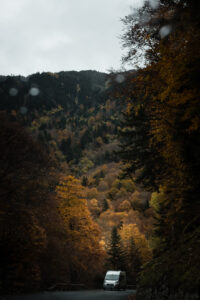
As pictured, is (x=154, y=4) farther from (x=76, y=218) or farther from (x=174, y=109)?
(x=76, y=218)

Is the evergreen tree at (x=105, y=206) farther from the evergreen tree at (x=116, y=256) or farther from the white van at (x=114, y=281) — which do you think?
the white van at (x=114, y=281)

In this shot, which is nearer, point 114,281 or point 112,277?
point 114,281

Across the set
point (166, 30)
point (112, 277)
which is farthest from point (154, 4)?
point (112, 277)

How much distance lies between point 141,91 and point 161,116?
66.8 inches

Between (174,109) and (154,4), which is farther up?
(154,4)

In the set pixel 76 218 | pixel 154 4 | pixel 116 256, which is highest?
pixel 154 4

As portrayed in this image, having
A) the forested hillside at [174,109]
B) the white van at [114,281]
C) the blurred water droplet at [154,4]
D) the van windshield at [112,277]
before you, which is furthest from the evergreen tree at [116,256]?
the blurred water droplet at [154,4]

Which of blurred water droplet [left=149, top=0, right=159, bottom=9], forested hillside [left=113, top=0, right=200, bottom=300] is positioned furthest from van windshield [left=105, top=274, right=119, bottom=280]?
blurred water droplet [left=149, top=0, right=159, bottom=9]

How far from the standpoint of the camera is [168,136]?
477 inches

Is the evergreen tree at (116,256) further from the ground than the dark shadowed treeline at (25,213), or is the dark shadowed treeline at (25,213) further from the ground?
the dark shadowed treeline at (25,213)

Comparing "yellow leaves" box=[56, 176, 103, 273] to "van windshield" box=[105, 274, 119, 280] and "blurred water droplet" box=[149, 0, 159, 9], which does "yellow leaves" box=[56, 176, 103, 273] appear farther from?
"blurred water droplet" box=[149, 0, 159, 9]

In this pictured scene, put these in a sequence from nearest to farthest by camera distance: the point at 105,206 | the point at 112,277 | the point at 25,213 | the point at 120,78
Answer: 1. the point at 120,78
2. the point at 25,213
3. the point at 112,277
4. the point at 105,206

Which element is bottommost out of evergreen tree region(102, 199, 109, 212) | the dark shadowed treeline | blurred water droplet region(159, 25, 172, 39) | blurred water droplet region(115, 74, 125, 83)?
the dark shadowed treeline

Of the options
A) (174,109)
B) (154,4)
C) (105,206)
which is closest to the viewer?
(174,109)
